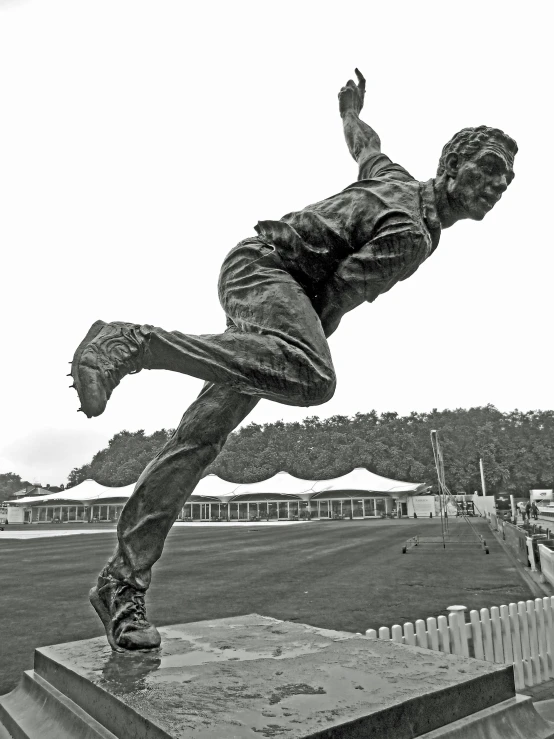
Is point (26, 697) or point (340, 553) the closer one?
point (26, 697)

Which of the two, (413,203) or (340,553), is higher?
(413,203)

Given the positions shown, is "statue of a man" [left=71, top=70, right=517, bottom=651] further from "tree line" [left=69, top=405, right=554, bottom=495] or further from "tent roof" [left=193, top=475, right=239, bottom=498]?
"tree line" [left=69, top=405, right=554, bottom=495]

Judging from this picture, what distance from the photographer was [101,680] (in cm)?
176

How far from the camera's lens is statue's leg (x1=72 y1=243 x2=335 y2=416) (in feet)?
5.99

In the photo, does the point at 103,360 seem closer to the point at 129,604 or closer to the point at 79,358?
the point at 79,358

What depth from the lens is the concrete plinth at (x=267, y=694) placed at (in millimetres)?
1389

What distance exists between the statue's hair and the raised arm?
62 cm

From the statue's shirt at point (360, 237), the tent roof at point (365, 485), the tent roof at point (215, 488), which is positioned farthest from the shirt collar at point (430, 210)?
the tent roof at point (215, 488)

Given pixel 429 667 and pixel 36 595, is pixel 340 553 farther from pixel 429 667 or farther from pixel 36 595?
pixel 429 667

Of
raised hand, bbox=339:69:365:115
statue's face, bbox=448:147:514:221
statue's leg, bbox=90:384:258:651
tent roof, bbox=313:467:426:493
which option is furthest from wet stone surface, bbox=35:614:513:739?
tent roof, bbox=313:467:426:493

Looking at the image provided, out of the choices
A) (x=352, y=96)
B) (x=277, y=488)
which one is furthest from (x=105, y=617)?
(x=277, y=488)

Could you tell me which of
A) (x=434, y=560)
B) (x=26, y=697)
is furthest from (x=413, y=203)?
(x=434, y=560)

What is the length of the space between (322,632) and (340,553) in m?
15.8

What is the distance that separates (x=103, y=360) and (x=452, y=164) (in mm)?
1721
